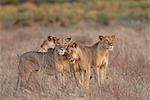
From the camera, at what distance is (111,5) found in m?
38.5

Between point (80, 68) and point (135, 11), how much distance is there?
2192 centimetres

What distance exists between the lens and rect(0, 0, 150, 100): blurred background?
1048cm

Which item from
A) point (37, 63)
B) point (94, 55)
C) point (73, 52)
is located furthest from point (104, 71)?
point (37, 63)

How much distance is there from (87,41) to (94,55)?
31.7ft

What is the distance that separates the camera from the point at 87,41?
21.2 m

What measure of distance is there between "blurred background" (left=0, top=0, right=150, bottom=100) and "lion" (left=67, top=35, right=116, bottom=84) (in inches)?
10.9

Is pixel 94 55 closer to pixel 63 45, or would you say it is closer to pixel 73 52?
pixel 73 52

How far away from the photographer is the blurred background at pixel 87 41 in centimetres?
1048

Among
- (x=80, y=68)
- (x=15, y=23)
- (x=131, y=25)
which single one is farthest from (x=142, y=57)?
(x=15, y=23)

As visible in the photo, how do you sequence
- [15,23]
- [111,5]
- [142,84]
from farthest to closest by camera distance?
[111,5] → [15,23] → [142,84]

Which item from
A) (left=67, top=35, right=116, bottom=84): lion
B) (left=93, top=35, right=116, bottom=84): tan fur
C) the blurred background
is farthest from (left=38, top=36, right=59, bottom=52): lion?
(left=93, top=35, right=116, bottom=84): tan fur

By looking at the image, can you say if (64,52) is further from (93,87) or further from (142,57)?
(142,57)

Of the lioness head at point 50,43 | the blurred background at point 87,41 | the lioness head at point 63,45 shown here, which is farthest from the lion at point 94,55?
the lioness head at point 50,43

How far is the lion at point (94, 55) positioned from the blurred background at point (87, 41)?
277 mm
